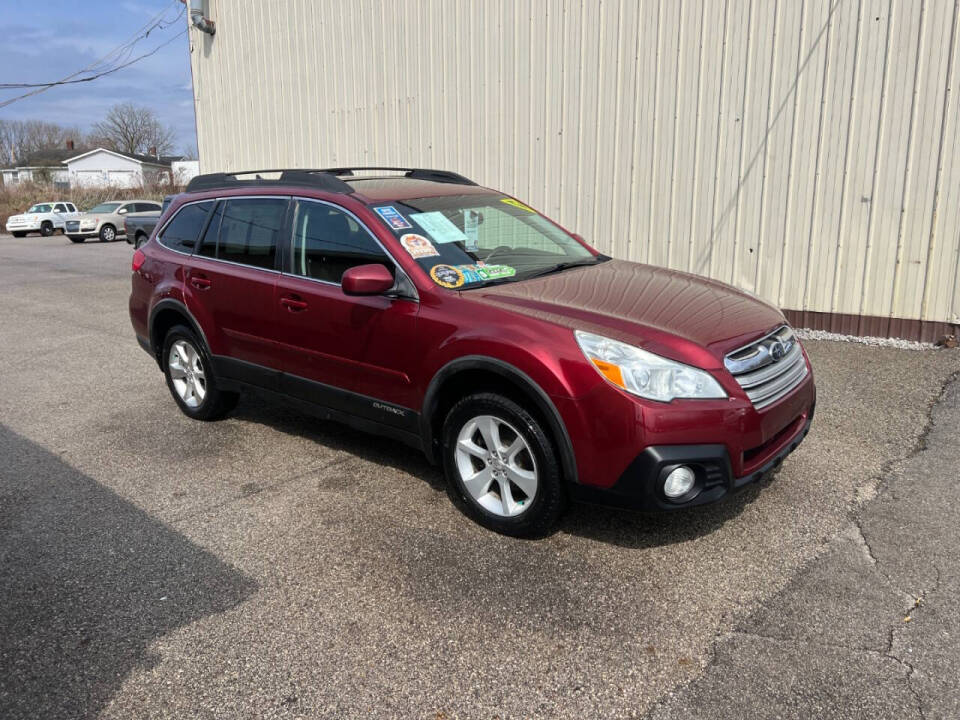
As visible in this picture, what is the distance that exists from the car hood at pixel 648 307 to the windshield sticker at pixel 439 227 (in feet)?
1.55

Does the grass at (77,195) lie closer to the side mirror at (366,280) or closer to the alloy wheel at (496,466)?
the side mirror at (366,280)

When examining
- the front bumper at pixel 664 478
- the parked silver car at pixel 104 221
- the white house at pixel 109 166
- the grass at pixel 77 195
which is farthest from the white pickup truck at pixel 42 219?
the white house at pixel 109 166

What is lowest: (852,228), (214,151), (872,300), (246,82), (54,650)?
(54,650)

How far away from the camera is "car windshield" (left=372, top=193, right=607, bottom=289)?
13.4 feet

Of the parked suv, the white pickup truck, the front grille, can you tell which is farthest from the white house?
the front grille

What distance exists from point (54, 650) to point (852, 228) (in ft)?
23.2

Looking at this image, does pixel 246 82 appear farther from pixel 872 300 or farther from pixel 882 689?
pixel 882 689

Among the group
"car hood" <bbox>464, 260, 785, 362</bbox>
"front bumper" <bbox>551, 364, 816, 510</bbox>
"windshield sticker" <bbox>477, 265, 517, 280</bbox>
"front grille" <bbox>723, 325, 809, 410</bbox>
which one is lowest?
"front bumper" <bbox>551, 364, 816, 510</bbox>

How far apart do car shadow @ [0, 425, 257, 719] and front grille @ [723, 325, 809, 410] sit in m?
2.39

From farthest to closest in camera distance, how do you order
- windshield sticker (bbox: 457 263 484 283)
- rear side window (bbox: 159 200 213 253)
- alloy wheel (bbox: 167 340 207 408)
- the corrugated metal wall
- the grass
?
the grass → the corrugated metal wall → alloy wheel (bbox: 167 340 207 408) → rear side window (bbox: 159 200 213 253) → windshield sticker (bbox: 457 263 484 283)

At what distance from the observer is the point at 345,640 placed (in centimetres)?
297

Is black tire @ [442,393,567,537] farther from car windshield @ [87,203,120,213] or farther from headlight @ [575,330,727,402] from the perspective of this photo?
car windshield @ [87,203,120,213]

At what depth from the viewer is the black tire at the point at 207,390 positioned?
5.40 meters

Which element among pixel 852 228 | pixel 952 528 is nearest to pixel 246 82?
pixel 852 228
